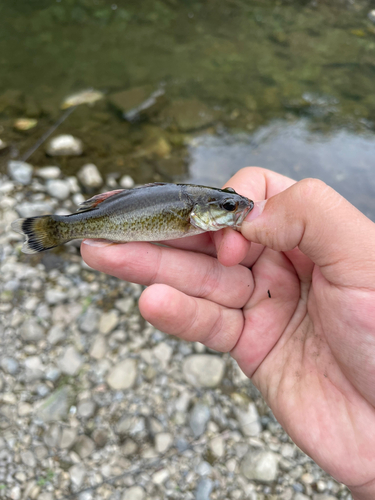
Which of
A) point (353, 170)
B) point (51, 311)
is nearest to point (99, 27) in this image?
point (353, 170)

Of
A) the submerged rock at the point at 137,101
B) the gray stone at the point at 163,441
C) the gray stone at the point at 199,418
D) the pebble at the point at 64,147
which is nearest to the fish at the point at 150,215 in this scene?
the gray stone at the point at 199,418

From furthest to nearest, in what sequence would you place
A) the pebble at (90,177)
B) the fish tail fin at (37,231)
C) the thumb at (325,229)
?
the pebble at (90,177)
the fish tail fin at (37,231)
the thumb at (325,229)

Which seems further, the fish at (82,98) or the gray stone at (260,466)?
the fish at (82,98)

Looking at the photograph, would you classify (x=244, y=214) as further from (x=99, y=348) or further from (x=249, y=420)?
(x=99, y=348)

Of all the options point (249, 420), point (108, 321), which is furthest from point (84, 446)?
point (249, 420)

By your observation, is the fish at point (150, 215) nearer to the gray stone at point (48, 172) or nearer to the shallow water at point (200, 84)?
the gray stone at point (48, 172)

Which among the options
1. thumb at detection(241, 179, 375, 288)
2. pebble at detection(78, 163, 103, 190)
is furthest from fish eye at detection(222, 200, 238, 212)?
pebble at detection(78, 163, 103, 190)
